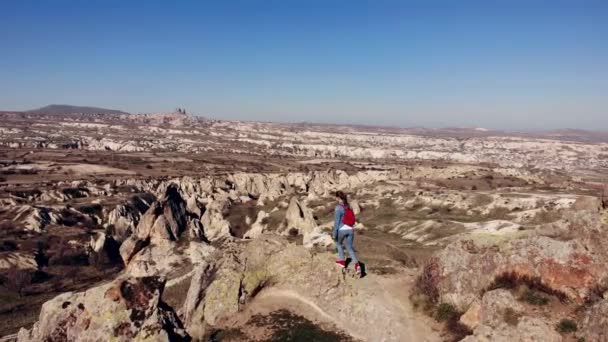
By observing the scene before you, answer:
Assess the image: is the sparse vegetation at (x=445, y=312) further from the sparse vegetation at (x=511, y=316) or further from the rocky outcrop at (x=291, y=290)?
the sparse vegetation at (x=511, y=316)

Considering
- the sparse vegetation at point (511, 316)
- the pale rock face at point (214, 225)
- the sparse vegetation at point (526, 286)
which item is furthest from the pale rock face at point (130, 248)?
the sparse vegetation at point (511, 316)

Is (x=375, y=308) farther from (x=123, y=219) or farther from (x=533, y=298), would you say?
(x=123, y=219)

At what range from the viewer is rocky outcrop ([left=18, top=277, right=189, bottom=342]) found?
68.2 feet

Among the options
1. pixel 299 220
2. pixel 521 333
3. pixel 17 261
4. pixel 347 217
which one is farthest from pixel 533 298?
pixel 17 261

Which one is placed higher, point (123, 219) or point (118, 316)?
point (118, 316)

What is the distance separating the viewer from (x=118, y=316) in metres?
21.2

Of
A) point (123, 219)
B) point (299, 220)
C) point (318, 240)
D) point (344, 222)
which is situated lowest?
point (123, 219)

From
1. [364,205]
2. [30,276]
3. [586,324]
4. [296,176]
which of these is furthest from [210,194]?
[586,324]

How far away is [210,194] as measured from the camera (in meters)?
137

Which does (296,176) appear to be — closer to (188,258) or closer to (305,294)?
(188,258)

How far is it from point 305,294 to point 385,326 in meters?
5.03

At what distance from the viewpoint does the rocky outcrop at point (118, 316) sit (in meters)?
20.8

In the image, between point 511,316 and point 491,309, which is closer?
point 511,316

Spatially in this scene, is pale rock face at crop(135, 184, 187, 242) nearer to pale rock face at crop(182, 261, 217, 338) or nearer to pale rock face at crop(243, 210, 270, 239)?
pale rock face at crop(243, 210, 270, 239)
